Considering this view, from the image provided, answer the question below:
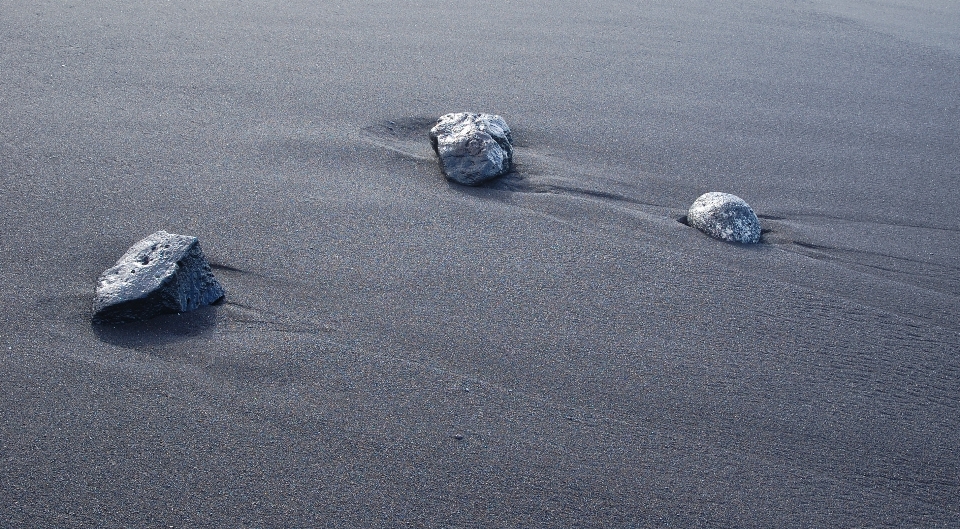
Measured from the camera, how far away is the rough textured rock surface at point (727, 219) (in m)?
2.39

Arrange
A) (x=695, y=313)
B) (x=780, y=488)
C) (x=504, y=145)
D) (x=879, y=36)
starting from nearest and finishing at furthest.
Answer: (x=780, y=488) < (x=695, y=313) < (x=504, y=145) < (x=879, y=36)

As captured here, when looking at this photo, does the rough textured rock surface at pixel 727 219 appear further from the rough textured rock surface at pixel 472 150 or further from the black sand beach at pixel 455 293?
the rough textured rock surface at pixel 472 150

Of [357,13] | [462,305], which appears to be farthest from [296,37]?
[462,305]

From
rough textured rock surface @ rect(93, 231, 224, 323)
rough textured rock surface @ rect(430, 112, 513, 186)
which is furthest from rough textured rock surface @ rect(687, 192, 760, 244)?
rough textured rock surface @ rect(93, 231, 224, 323)

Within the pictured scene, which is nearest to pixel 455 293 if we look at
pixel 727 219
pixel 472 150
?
pixel 472 150

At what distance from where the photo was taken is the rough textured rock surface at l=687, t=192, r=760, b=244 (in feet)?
7.84

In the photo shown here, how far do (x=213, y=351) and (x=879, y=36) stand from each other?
14.8 ft

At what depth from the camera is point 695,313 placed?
6.79 feet

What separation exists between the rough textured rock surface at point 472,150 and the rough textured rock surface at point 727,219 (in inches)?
27.1

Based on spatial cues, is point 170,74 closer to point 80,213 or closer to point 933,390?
point 80,213

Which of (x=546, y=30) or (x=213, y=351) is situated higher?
(x=546, y=30)

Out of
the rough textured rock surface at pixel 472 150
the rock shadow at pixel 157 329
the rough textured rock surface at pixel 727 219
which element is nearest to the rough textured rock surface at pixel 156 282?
the rock shadow at pixel 157 329

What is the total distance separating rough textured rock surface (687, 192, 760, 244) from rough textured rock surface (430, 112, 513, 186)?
0.69m

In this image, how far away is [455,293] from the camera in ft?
6.70
